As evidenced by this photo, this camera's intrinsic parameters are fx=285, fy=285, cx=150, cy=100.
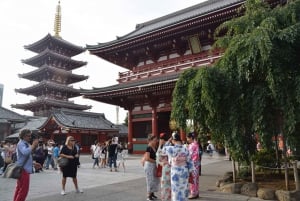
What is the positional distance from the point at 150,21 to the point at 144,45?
925cm

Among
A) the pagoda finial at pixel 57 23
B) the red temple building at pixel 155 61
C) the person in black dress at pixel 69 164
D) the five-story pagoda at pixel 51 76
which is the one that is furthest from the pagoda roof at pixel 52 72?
the person in black dress at pixel 69 164

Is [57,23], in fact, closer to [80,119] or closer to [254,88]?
[80,119]

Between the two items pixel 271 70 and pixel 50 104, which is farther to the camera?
pixel 50 104

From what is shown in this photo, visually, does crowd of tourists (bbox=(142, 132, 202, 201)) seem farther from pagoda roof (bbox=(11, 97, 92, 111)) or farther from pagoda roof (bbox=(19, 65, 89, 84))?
pagoda roof (bbox=(19, 65, 89, 84))

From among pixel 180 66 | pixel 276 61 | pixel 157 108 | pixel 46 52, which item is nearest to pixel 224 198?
pixel 276 61

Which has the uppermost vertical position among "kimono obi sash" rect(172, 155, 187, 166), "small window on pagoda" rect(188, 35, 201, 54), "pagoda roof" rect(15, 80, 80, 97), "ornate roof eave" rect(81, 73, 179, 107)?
"pagoda roof" rect(15, 80, 80, 97)

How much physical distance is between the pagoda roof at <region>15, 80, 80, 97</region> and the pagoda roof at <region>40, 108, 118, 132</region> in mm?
6615

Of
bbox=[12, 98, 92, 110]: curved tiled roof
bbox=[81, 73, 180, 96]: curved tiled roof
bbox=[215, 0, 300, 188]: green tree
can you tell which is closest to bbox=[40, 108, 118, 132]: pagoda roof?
bbox=[12, 98, 92, 110]: curved tiled roof

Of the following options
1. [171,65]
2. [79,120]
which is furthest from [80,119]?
[171,65]

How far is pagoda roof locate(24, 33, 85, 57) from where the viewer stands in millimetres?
44688

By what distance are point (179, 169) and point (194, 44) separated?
14557 millimetres

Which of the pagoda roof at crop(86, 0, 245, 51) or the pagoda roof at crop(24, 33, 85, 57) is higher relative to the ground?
the pagoda roof at crop(24, 33, 85, 57)

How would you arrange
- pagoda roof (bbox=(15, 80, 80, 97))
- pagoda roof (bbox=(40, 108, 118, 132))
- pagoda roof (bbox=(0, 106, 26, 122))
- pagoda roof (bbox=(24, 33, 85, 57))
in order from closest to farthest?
1. pagoda roof (bbox=(40, 108, 118, 132))
2. pagoda roof (bbox=(0, 106, 26, 122))
3. pagoda roof (bbox=(15, 80, 80, 97))
4. pagoda roof (bbox=(24, 33, 85, 57))

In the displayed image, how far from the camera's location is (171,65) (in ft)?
65.3
